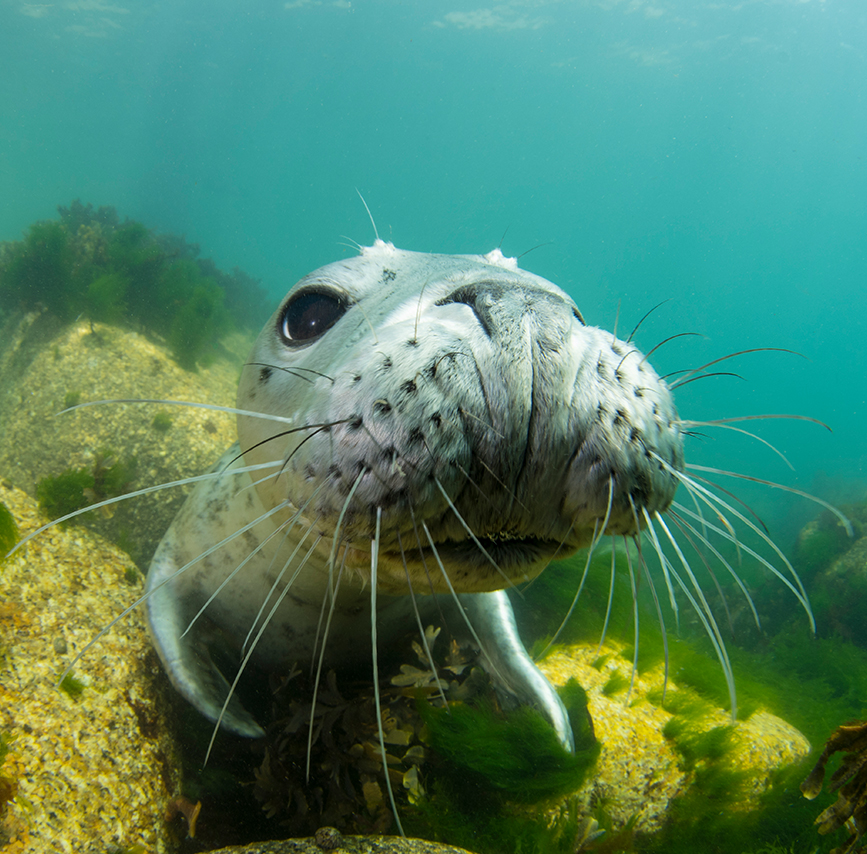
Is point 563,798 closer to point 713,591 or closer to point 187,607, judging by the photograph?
point 187,607

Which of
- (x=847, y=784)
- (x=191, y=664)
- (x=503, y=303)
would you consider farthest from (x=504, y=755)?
(x=503, y=303)

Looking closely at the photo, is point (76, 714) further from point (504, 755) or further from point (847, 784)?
point (847, 784)

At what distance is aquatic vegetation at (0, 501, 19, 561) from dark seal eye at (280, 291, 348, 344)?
1.50 metres

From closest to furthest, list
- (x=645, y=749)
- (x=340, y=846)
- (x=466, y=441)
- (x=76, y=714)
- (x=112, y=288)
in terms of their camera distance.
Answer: (x=466, y=441) < (x=340, y=846) < (x=76, y=714) < (x=645, y=749) < (x=112, y=288)

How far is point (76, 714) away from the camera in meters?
1.73

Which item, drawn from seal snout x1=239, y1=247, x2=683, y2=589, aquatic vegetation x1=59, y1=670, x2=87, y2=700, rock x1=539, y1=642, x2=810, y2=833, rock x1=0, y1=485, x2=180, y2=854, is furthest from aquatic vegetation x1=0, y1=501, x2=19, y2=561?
rock x1=539, y1=642, x2=810, y2=833

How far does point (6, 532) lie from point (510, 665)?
2270 mm

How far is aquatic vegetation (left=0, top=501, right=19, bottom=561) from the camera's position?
6.84ft

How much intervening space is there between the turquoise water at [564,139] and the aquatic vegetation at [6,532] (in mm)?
19344

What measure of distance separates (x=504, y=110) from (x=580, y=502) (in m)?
92.6

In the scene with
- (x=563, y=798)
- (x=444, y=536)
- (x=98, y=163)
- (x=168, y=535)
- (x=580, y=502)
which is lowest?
(x=563, y=798)

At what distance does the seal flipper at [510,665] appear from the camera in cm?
215

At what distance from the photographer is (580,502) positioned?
107 centimetres

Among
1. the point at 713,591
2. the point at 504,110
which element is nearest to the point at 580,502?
the point at 713,591
